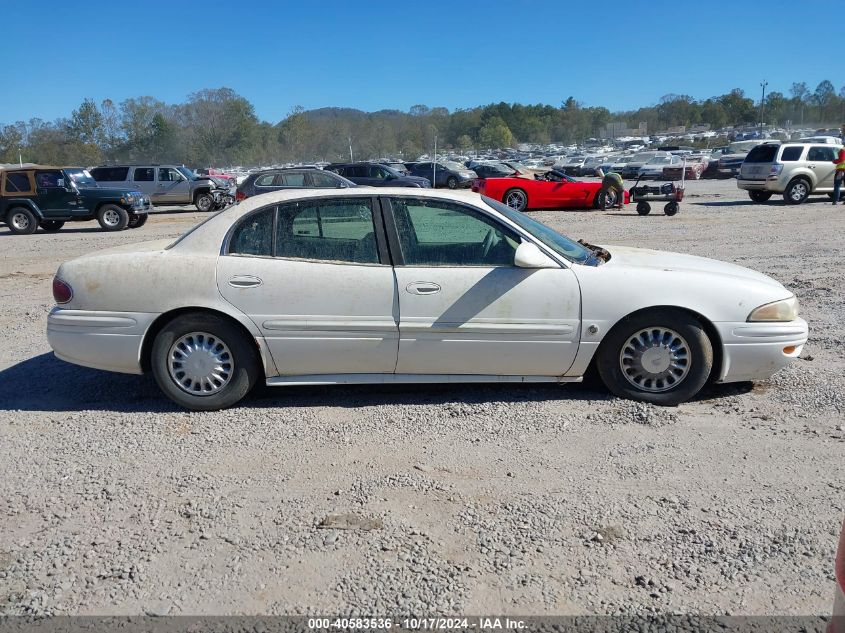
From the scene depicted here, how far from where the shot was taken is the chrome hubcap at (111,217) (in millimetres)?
19656

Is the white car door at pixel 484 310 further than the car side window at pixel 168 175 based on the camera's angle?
No

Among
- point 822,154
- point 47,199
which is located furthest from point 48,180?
point 822,154

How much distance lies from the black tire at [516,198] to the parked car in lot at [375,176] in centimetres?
600

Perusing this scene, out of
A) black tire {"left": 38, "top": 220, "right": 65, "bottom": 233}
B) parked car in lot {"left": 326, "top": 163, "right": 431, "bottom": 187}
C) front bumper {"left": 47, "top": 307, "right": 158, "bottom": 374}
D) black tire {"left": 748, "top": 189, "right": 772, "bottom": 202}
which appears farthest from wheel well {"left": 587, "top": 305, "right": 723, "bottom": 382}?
parked car in lot {"left": 326, "top": 163, "right": 431, "bottom": 187}

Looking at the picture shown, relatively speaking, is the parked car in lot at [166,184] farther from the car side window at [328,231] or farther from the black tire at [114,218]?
the car side window at [328,231]

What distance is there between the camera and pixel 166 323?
495 cm

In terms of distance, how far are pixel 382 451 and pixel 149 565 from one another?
1507 millimetres

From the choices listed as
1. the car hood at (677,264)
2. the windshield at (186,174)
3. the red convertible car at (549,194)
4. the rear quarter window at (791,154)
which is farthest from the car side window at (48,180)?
the rear quarter window at (791,154)

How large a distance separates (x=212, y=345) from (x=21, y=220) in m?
17.5

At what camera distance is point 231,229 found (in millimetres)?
4984

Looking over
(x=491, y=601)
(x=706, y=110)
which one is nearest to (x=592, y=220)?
(x=491, y=601)

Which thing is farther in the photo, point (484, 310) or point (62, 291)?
point (62, 291)

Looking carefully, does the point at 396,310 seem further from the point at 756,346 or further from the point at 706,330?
the point at 756,346

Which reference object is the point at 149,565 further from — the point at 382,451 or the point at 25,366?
the point at 25,366
